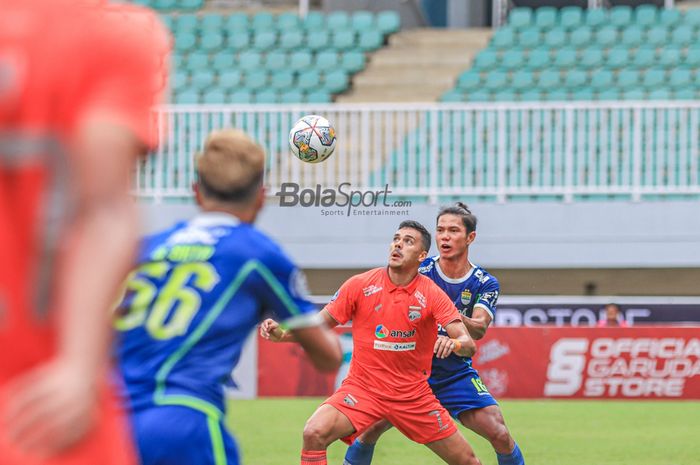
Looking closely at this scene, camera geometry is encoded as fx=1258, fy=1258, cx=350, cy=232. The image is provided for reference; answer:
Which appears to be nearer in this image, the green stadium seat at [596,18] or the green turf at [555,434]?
the green turf at [555,434]

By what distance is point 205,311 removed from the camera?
3785mm

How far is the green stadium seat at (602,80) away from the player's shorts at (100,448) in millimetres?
19833

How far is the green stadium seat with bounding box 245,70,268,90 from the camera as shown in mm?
22953

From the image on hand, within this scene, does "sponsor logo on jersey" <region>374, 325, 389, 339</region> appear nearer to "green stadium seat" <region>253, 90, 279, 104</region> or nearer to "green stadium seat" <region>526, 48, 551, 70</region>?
"green stadium seat" <region>253, 90, 279, 104</region>

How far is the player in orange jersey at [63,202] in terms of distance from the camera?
2086mm

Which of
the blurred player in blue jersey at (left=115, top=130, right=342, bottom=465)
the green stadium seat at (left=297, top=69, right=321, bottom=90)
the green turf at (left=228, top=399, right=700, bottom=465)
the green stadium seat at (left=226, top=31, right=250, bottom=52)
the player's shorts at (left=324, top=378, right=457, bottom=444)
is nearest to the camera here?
the blurred player in blue jersey at (left=115, top=130, right=342, bottom=465)

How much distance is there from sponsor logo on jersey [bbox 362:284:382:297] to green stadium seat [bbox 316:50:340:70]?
15.6 metres

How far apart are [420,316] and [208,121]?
11.9 m

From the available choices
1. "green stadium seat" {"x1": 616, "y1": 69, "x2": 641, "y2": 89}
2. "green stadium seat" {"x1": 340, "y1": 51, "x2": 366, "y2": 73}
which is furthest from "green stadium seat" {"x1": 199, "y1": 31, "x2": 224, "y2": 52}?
"green stadium seat" {"x1": 616, "y1": 69, "x2": 641, "y2": 89}

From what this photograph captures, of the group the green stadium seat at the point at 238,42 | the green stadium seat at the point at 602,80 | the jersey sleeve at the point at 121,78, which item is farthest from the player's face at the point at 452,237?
the green stadium seat at the point at 238,42

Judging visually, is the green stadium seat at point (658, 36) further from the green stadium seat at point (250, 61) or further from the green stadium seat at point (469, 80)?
the green stadium seat at point (250, 61)

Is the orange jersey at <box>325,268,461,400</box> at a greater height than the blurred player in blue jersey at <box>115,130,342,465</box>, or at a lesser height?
lesser

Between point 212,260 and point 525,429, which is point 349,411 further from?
point 525,429

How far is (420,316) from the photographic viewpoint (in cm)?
827
